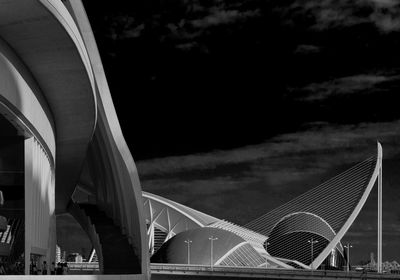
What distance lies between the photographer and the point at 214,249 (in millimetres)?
79438

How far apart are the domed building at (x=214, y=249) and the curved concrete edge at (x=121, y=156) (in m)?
39.9

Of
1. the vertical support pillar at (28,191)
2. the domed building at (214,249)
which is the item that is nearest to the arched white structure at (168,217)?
the domed building at (214,249)

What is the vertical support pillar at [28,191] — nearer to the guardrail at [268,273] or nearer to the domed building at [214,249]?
the guardrail at [268,273]

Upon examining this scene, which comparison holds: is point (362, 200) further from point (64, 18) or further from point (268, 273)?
point (64, 18)

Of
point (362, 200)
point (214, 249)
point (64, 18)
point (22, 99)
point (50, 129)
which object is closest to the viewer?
point (64, 18)

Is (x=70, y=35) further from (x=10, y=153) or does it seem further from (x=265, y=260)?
(x=265, y=260)

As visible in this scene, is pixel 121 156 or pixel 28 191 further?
pixel 121 156

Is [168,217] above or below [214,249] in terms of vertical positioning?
above

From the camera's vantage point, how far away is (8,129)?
25812 millimetres

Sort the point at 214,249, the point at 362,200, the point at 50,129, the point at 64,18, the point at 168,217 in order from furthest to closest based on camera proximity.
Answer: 1. the point at 168,217
2. the point at 362,200
3. the point at 214,249
4. the point at 50,129
5. the point at 64,18

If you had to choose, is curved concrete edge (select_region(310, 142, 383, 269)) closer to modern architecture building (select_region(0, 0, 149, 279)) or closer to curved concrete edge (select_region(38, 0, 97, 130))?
modern architecture building (select_region(0, 0, 149, 279))

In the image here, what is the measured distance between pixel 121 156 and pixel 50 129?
5.61 meters

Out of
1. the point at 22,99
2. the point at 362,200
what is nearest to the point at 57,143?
the point at 22,99

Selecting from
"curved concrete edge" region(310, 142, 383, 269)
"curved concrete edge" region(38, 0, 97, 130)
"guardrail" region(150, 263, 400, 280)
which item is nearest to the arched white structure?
"curved concrete edge" region(310, 142, 383, 269)
